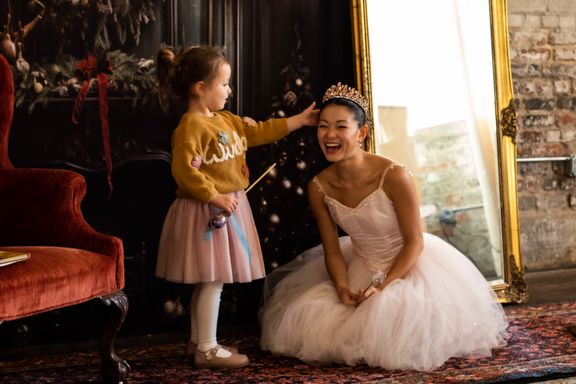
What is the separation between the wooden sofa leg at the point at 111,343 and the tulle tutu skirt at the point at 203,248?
0.31 m

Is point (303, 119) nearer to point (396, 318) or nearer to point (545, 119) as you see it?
point (396, 318)

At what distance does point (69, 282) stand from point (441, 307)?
4.63 ft

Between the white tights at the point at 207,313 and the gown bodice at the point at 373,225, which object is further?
the gown bodice at the point at 373,225

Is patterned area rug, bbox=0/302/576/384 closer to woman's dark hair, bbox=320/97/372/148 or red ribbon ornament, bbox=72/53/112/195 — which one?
red ribbon ornament, bbox=72/53/112/195

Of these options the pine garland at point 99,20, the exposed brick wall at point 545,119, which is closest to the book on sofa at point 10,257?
the pine garland at point 99,20

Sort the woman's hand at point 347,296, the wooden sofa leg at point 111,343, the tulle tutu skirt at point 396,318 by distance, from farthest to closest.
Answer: the woman's hand at point 347,296
the tulle tutu skirt at point 396,318
the wooden sofa leg at point 111,343

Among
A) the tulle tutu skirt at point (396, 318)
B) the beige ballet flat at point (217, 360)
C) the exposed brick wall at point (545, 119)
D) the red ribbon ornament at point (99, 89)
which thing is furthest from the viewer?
the exposed brick wall at point (545, 119)

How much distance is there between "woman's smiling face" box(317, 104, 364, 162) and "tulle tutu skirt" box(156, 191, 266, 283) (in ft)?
1.48

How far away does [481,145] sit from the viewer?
361 cm

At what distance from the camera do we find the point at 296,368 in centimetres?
264

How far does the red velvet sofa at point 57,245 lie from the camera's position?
2.17 m

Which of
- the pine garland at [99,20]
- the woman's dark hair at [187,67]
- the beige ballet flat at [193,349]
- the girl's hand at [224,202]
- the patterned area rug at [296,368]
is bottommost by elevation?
the patterned area rug at [296,368]

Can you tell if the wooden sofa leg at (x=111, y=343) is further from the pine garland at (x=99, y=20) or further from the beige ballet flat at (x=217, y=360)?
the pine garland at (x=99, y=20)

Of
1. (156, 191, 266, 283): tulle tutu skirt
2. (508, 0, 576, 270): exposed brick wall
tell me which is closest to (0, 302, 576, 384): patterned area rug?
(156, 191, 266, 283): tulle tutu skirt
